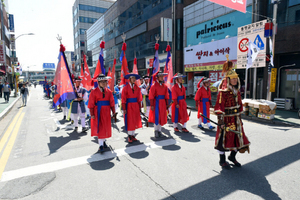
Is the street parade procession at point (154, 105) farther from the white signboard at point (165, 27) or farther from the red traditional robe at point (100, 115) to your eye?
the white signboard at point (165, 27)

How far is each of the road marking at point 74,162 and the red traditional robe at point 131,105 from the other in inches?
29.2

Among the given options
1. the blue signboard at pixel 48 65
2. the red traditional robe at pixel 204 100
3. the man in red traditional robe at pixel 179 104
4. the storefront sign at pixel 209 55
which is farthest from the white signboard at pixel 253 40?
the blue signboard at pixel 48 65

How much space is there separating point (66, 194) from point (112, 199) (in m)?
0.79

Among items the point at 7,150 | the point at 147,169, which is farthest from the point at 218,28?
the point at 7,150

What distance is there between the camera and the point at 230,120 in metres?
Result: 4.02

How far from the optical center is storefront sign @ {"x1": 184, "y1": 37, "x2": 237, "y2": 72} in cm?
1378

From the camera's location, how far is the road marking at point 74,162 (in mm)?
3985

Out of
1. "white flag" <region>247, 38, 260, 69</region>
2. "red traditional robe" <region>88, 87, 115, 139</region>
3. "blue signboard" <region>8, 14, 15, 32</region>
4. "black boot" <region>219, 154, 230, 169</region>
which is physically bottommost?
"black boot" <region>219, 154, 230, 169</region>

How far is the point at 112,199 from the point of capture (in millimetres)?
3092

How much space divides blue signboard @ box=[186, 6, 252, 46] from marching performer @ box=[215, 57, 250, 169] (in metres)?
10.3

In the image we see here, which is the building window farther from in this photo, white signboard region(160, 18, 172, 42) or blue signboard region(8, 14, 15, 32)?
white signboard region(160, 18, 172, 42)

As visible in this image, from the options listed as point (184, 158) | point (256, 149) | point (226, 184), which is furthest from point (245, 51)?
point (226, 184)

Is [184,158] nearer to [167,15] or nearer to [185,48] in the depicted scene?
[185,48]

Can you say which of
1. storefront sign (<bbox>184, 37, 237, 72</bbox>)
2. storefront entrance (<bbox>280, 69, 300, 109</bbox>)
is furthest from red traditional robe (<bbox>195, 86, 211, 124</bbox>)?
storefront sign (<bbox>184, 37, 237, 72</bbox>)
